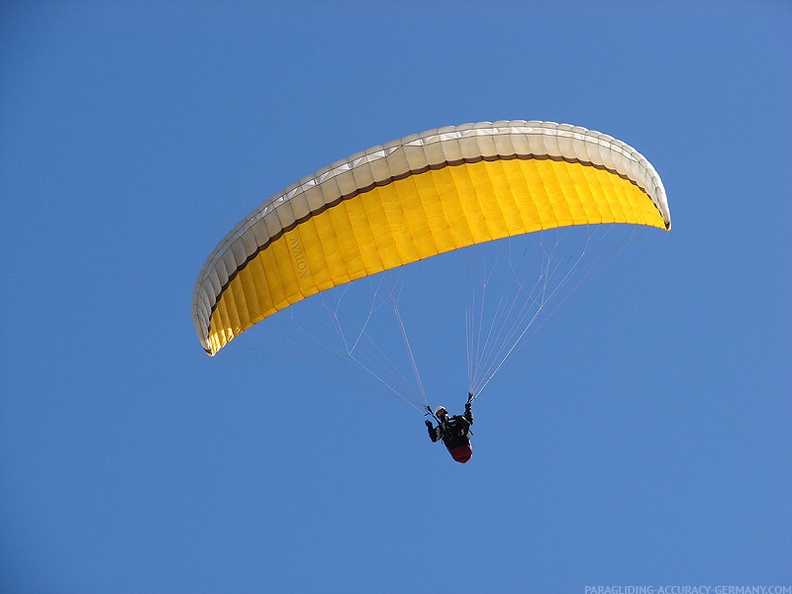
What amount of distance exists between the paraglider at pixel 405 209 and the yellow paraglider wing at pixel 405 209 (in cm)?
2

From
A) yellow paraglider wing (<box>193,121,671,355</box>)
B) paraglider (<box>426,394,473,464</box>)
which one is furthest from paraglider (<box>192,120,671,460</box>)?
paraglider (<box>426,394,473,464</box>)

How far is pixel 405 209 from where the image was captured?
768 inches

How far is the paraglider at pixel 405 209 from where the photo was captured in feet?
63.5

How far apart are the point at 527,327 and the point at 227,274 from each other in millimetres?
5758

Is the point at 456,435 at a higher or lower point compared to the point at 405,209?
lower

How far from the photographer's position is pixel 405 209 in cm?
1952

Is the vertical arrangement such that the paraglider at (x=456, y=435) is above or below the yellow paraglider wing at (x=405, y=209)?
below

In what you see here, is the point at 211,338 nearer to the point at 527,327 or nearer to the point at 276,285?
the point at 276,285

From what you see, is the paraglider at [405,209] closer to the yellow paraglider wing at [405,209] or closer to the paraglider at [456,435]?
the yellow paraglider wing at [405,209]

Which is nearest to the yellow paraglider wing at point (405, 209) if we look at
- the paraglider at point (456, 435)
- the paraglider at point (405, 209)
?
the paraglider at point (405, 209)

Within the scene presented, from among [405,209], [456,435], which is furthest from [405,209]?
[456,435]

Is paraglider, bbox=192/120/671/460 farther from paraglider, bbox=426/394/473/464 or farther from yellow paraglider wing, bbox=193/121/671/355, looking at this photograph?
paraglider, bbox=426/394/473/464

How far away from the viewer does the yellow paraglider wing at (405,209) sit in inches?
762

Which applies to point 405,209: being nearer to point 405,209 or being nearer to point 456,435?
point 405,209
